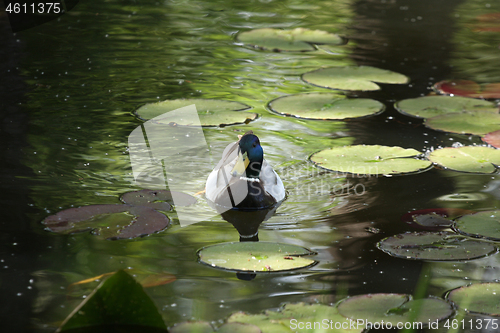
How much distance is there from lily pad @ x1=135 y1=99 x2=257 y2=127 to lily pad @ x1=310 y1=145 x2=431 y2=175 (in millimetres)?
988

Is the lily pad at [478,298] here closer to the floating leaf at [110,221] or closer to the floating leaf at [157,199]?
the floating leaf at [110,221]

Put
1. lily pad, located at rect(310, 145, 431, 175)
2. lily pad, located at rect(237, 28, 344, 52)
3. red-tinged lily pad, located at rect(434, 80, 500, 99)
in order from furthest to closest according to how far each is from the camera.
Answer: lily pad, located at rect(237, 28, 344, 52), red-tinged lily pad, located at rect(434, 80, 500, 99), lily pad, located at rect(310, 145, 431, 175)

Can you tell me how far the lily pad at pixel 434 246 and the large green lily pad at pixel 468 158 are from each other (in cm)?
117

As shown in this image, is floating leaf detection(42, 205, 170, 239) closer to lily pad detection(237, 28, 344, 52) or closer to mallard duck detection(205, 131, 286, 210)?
mallard duck detection(205, 131, 286, 210)

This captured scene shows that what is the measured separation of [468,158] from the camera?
4793 mm

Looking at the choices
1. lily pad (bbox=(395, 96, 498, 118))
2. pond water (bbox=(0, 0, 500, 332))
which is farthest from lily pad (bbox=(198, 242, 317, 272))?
lily pad (bbox=(395, 96, 498, 118))

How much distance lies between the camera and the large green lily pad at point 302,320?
2650 millimetres

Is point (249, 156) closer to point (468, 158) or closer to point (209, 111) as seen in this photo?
point (209, 111)

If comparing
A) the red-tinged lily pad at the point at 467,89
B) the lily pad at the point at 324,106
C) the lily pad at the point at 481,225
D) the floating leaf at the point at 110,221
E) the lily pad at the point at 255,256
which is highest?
the red-tinged lily pad at the point at 467,89

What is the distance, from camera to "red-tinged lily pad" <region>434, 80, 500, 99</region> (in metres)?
6.26

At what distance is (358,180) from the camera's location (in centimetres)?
452

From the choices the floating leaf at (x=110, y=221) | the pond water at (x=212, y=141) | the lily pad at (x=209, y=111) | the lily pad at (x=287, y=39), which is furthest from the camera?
the lily pad at (x=287, y=39)

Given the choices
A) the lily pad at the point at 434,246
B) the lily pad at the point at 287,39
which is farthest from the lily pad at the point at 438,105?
the lily pad at the point at 287,39

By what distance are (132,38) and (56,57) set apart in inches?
51.1
